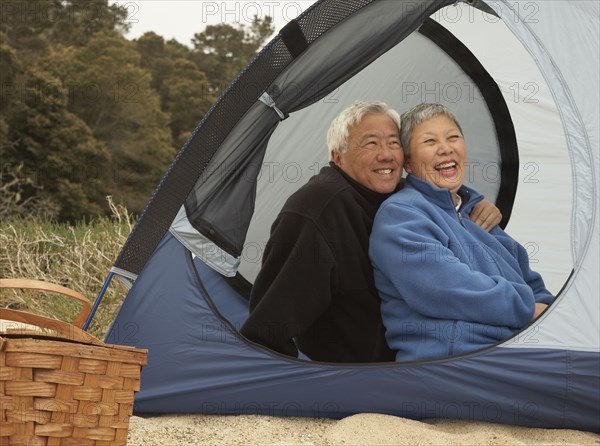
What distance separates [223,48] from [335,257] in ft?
56.8

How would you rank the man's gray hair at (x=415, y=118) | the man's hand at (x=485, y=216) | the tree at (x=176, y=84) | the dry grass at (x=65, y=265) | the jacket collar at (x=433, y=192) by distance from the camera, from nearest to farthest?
1. the jacket collar at (x=433, y=192)
2. the man's gray hair at (x=415, y=118)
3. the man's hand at (x=485, y=216)
4. the dry grass at (x=65, y=265)
5. the tree at (x=176, y=84)

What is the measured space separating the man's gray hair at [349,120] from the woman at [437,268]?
0.48 feet

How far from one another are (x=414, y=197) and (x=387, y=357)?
63cm

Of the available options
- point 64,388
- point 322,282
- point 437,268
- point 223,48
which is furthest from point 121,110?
point 64,388

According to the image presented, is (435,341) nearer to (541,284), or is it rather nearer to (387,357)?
(387,357)

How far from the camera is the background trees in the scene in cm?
1380

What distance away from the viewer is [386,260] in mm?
3020

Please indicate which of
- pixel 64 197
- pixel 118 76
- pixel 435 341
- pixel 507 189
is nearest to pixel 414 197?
pixel 435 341

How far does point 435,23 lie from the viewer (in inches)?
167

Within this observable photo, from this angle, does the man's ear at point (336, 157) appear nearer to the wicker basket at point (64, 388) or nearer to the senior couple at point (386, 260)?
the senior couple at point (386, 260)

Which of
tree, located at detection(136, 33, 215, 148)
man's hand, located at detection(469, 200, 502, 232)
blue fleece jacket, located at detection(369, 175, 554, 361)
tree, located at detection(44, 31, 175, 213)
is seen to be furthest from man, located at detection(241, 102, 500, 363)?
tree, located at detection(136, 33, 215, 148)

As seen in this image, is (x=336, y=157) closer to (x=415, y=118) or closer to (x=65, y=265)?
(x=415, y=118)

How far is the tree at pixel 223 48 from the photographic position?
19.3 m

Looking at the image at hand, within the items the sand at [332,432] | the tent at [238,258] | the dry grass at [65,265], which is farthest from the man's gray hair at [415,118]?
the dry grass at [65,265]
